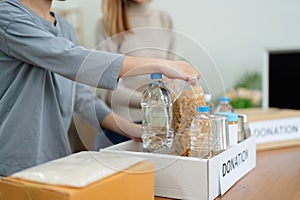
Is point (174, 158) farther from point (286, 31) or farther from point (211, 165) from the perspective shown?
point (286, 31)

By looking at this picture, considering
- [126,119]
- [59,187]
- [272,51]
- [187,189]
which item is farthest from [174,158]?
[272,51]

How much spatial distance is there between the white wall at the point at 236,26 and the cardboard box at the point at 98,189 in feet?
6.30

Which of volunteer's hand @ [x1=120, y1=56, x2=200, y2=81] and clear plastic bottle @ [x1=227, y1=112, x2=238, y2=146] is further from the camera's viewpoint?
clear plastic bottle @ [x1=227, y1=112, x2=238, y2=146]

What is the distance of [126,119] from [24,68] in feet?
1.09

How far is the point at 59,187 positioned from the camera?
2.15ft

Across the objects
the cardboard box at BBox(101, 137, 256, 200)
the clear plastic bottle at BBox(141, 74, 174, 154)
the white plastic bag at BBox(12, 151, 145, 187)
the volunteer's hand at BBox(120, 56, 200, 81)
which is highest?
the volunteer's hand at BBox(120, 56, 200, 81)

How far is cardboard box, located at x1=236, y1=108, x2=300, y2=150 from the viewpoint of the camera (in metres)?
1.38

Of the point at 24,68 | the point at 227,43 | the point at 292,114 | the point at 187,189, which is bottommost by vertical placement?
the point at 187,189

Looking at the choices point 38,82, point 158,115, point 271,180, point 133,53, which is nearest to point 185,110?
point 158,115

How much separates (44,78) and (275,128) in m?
0.88

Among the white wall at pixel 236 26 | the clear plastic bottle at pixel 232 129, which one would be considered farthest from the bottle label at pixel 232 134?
the white wall at pixel 236 26

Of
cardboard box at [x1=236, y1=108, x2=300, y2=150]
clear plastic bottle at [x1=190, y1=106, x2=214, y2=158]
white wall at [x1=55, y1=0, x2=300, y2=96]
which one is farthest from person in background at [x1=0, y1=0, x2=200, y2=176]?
white wall at [x1=55, y1=0, x2=300, y2=96]

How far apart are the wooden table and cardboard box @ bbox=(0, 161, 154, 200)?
5.4 inches

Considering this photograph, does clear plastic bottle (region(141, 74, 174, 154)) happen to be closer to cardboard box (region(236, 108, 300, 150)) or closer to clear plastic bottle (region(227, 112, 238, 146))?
clear plastic bottle (region(227, 112, 238, 146))
